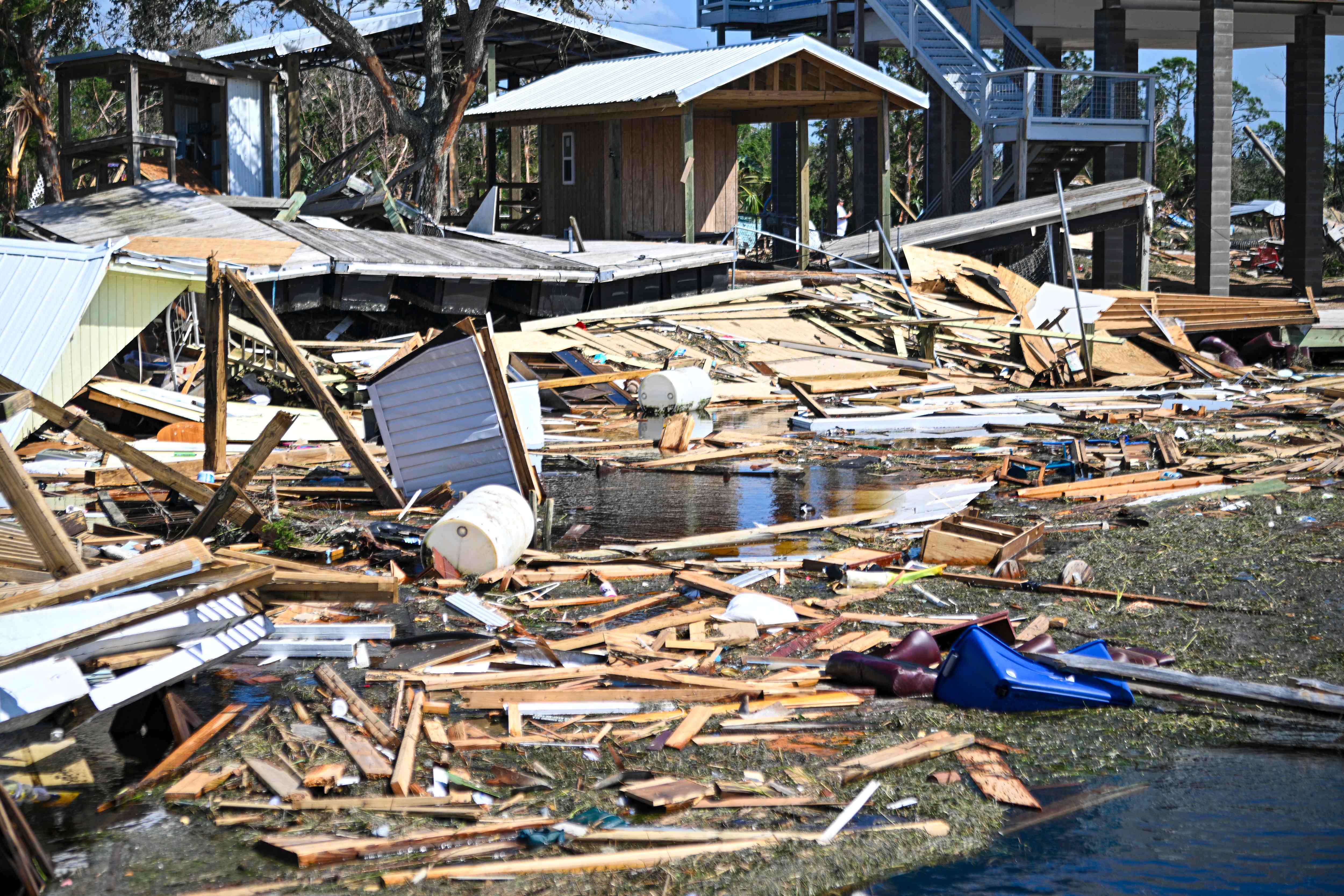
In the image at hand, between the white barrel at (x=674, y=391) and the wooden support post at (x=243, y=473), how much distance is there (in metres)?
7.81

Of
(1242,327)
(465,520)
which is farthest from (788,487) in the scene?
(1242,327)

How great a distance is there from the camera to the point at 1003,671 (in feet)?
20.3

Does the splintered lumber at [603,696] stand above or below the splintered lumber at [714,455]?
below

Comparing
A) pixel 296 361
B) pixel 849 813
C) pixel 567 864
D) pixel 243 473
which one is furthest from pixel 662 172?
pixel 567 864

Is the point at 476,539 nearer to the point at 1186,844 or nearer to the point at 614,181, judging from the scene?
the point at 1186,844

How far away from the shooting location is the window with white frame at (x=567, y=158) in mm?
28719

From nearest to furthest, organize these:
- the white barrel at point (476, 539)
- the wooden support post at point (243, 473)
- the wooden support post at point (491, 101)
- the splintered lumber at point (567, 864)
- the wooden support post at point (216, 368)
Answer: the splintered lumber at point (567, 864) → the white barrel at point (476, 539) → the wooden support post at point (243, 473) → the wooden support post at point (216, 368) → the wooden support post at point (491, 101)

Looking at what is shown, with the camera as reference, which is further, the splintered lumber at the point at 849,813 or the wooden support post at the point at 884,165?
the wooden support post at the point at 884,165

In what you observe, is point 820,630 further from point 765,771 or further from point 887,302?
point 887,302

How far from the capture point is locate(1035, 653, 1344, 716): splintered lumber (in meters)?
6.03

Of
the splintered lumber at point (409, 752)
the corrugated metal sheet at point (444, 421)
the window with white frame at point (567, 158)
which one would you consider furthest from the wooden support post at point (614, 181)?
the splintered lumber at point (409, 752)

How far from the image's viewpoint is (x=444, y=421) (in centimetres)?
1108

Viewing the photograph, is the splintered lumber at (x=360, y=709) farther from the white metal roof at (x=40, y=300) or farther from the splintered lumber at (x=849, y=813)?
the white metal roof at (x=40, y=300)

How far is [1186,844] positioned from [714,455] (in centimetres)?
908
